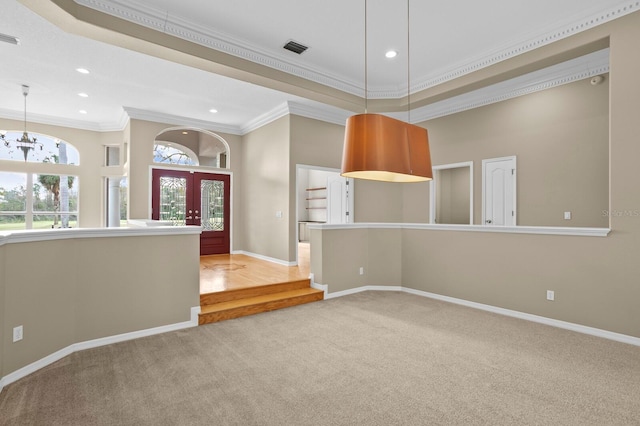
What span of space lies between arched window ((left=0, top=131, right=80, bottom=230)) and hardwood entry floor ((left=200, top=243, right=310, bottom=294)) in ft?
11.4

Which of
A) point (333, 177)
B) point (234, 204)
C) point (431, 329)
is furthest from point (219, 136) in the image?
point (431, 329)

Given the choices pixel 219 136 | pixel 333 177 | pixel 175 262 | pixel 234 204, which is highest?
pixel 219 136

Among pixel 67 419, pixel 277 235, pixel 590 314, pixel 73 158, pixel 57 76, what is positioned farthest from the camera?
pixel 73 158

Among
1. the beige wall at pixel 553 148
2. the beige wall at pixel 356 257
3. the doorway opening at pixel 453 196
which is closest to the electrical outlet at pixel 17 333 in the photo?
the beige wall at pixel 356 257

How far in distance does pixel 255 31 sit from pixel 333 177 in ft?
13.9

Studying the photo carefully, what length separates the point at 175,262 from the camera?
12.3 ft

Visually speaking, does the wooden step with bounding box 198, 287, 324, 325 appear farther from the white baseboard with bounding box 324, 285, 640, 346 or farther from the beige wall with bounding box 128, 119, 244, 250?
the beige wall with bounding box 128, 119, 244, 250

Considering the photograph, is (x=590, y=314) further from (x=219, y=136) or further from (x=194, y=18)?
(x=219, y=136)

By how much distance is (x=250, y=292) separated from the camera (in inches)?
181

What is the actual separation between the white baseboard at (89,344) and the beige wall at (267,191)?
2736mm

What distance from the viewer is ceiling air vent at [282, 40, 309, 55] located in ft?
14.4

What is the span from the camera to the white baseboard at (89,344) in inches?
102

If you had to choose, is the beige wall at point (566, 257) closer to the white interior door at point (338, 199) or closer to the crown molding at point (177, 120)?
the white interior door at point (338, 199)

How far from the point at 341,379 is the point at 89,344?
99.3 inches
